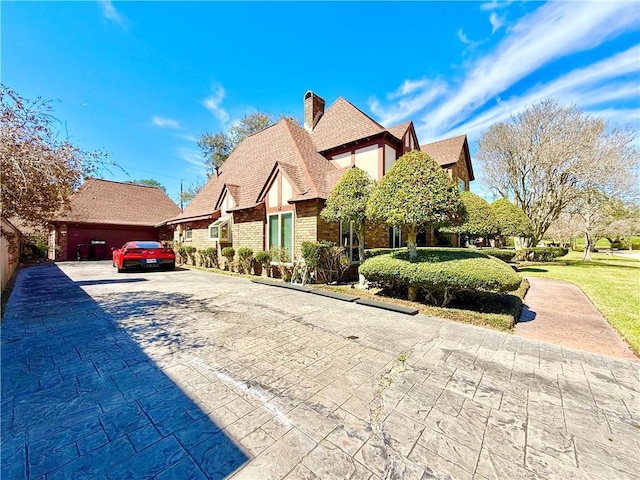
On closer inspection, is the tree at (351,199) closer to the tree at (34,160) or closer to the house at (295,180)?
the house at (295,180)

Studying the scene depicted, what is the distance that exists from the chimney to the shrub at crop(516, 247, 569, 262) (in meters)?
20.3

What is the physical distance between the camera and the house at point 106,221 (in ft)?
65.8

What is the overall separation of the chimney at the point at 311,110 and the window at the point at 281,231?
816 centimetres

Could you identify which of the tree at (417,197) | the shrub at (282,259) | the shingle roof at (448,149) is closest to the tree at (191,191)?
the shrub at (282,259)

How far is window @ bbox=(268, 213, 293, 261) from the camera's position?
1116 cm

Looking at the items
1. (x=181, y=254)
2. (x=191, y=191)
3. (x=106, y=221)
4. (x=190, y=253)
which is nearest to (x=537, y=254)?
(x=190, y=253)

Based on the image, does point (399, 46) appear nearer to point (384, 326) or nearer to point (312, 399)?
point (384, 326)

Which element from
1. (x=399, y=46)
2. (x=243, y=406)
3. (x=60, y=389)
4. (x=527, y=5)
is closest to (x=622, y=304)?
(x=527, y=5)

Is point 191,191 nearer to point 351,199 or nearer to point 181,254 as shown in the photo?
point 181,254

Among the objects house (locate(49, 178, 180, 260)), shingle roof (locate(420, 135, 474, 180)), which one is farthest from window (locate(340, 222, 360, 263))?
house (locate(49, 178, 180, 260))

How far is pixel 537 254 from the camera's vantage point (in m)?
23.7

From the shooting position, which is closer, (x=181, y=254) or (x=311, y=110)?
(x=311, y=110)

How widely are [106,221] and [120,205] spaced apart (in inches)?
111

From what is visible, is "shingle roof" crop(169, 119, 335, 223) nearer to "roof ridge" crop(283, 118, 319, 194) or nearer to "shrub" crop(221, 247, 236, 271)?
"roof ridge" crop(283, 118, 319, 194)
